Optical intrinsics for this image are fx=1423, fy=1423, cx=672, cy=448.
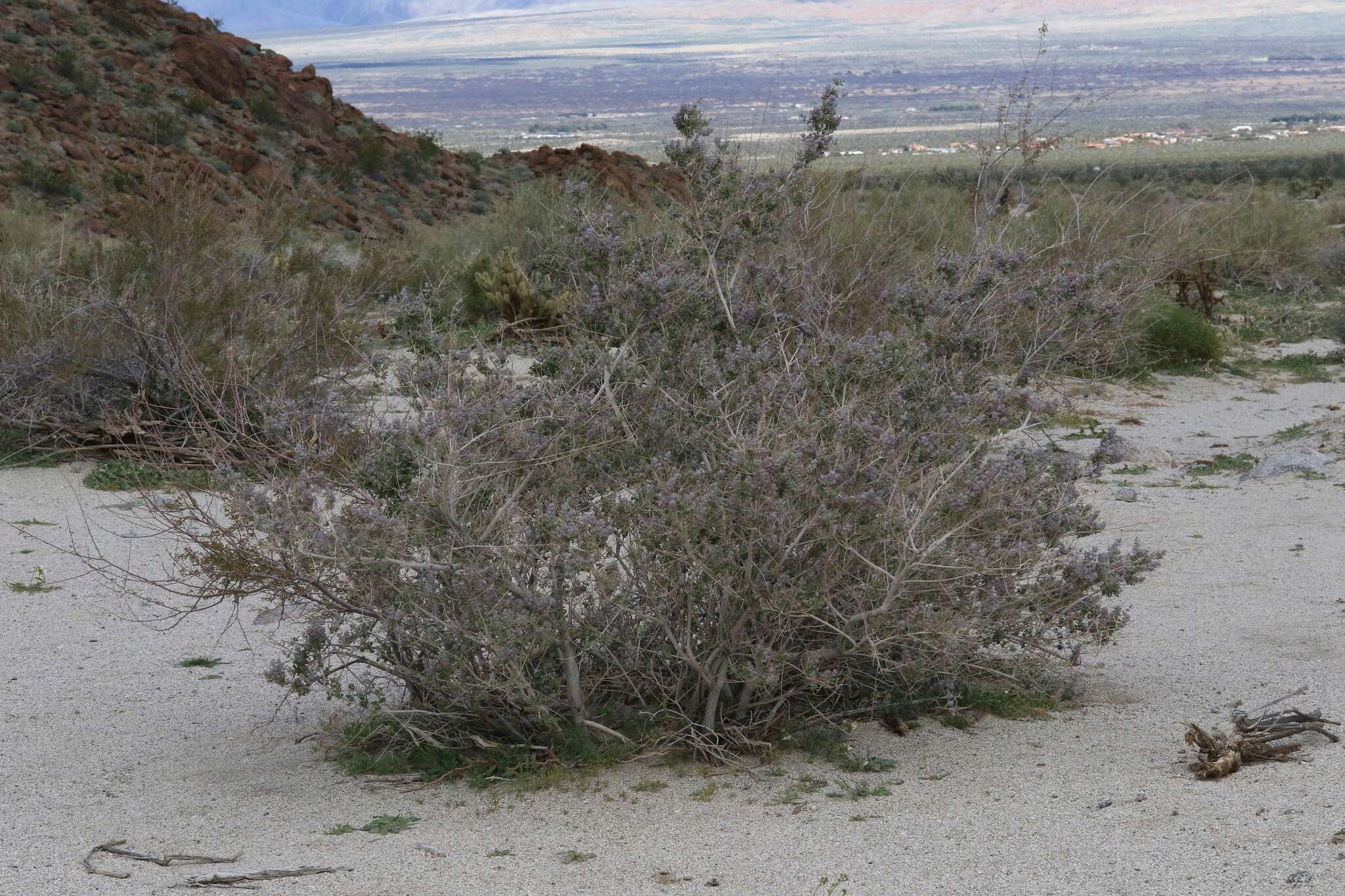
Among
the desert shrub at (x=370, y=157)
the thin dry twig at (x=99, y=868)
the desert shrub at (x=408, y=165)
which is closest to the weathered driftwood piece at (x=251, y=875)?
the thin dry twig at (x=99, y=868)

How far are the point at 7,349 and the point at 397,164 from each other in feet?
77.5

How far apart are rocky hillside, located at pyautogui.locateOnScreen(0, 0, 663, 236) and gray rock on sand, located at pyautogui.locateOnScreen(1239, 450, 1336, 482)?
15.7 m

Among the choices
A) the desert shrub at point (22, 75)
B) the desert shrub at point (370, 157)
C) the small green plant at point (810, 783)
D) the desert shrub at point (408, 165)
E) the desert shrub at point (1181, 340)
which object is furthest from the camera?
the desert shrub at point (408, 165)

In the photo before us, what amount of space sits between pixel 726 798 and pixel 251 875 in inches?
53.9

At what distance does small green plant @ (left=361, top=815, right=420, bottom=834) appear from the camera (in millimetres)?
4012

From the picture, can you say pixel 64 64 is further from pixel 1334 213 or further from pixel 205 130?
pixel 1334 213

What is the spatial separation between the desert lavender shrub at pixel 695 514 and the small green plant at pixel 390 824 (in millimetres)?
389

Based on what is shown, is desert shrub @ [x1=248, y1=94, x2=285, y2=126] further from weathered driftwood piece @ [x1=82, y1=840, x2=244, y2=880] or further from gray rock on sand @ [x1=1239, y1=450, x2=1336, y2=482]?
weathered driftwood piece @ [x1=82, y1=840, x2=244, y2=880]

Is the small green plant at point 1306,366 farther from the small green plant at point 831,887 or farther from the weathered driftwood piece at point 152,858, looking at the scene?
the weathered driftwood piece at point 152,858

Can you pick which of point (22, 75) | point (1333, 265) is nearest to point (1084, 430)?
point (1333, 265)

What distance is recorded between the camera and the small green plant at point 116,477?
8.73 metres

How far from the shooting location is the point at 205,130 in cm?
2958

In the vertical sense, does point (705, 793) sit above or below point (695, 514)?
below

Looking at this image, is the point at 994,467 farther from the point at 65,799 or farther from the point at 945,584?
the point at 65,799
